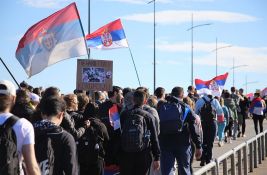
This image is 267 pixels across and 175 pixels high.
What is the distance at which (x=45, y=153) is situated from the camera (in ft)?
18.0

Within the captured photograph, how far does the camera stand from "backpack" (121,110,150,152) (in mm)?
8406

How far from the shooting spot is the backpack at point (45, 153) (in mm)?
5449

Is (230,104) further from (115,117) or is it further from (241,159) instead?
(115,117)

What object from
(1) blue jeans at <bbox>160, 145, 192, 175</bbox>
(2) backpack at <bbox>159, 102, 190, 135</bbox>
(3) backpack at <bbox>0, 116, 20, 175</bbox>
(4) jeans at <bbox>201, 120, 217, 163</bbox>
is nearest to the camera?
(3) backpack at <bbox>0, 116, 20, 175</bbox>

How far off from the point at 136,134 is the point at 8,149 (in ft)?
12.3

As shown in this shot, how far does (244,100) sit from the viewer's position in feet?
78.8

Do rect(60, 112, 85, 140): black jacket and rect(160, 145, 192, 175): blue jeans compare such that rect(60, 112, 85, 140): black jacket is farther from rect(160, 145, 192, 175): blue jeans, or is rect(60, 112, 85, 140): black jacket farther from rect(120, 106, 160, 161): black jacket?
rect(160, 145, 192, 175): blue jeans

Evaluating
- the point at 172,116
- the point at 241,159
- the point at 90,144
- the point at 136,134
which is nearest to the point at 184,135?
the point at 172,116

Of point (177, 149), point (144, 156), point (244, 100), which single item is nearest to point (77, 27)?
point (177, 149)

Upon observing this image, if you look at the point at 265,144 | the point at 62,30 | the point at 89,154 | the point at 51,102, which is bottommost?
the point at 265,144

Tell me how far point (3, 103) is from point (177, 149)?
5530 millimetres

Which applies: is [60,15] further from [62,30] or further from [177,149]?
[177,149]

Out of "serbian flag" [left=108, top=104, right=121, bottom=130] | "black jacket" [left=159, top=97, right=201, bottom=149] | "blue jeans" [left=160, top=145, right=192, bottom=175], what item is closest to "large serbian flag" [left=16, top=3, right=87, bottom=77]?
"black jacket" [left=159, top=97, right=201, bottom=149]

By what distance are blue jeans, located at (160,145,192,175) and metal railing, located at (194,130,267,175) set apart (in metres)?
0.70
